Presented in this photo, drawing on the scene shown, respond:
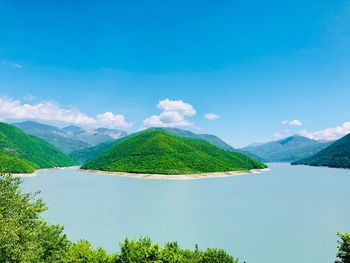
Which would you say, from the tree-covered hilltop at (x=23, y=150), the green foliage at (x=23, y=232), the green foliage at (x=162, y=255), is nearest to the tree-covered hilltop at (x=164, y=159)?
the tree-covered hilltop at (x=23, y=150)

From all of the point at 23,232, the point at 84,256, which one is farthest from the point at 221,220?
the point at 23,232

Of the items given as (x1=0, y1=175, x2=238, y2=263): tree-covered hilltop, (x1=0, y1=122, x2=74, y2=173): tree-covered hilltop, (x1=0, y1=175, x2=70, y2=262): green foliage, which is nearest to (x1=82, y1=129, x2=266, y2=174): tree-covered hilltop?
(x1=0, y1=122, x2=74, y2=173): tree-covered hilltop

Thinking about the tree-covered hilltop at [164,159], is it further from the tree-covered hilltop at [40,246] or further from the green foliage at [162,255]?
the tree-covered hilltop at [40,246]

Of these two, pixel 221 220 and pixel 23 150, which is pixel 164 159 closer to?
pixel 23 150

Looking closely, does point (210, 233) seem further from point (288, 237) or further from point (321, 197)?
point (321, 197)

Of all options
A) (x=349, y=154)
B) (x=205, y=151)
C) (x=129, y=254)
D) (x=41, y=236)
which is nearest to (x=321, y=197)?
(x=129, y=254)

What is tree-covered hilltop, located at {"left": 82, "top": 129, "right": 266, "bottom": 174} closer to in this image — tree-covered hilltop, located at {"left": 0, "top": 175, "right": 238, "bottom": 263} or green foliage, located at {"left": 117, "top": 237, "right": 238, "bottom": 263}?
green foliage, located at {"left": 117, "top": 237, "right": 238, "bottom": 263}
